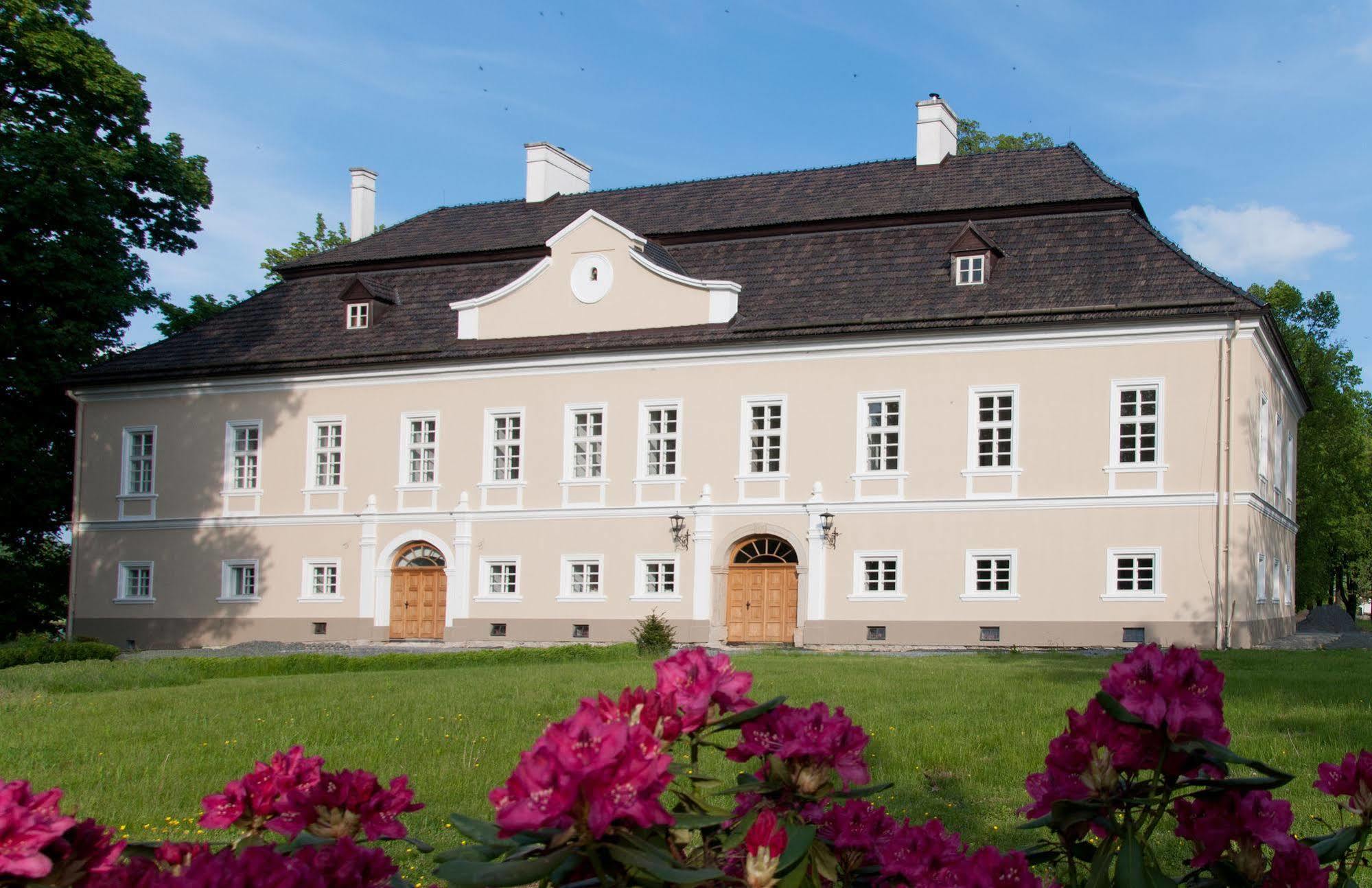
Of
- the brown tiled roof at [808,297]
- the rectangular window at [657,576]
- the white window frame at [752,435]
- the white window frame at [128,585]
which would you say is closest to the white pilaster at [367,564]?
the brown tiled roof at [808,297]

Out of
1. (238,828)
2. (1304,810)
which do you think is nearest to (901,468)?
(1304,810)

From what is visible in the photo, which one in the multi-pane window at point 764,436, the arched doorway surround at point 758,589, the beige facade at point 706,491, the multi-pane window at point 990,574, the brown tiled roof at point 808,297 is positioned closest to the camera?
the beige facade at point 706,491

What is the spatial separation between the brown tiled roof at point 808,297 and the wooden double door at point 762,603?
4.88 meters

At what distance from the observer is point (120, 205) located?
33.3 m

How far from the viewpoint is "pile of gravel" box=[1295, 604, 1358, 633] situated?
39438 millimetres

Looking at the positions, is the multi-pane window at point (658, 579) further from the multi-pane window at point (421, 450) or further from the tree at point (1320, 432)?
the tree at point (1320, 432)

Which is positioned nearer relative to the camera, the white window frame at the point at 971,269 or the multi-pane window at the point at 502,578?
the white window frame at the point at 971,269

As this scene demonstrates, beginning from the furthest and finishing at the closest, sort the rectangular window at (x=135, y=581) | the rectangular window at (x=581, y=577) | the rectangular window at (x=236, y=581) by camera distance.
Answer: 1. the rectangular window at (x=135, y=581)
2. the rectangular window at (x=236, y=581)
3. the rectangular window at (x=581, y=577)

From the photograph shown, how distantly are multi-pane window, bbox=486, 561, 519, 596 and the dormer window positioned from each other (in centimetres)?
1150

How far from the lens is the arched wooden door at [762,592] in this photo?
95.9ft

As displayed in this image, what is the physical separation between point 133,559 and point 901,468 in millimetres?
19204

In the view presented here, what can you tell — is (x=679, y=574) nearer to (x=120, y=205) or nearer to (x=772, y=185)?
(x=772, y=185)

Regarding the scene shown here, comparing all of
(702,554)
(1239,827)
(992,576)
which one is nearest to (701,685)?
(1239,827)

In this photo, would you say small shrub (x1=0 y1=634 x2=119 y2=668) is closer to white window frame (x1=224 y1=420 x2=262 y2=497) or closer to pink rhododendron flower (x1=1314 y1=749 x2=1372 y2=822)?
white window frame (x1=224 y1=420 x2=262 y2=497)
